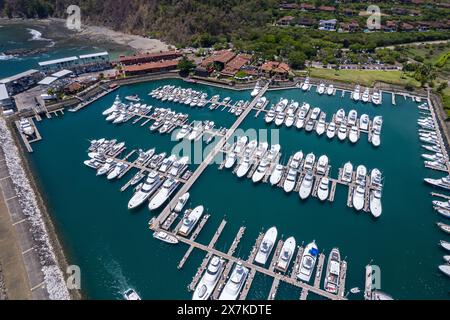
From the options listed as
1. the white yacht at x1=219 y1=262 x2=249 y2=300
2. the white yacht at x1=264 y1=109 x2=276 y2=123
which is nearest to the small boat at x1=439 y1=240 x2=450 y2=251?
the white yacht at x1=219 y1=262 x2=249 y2=300

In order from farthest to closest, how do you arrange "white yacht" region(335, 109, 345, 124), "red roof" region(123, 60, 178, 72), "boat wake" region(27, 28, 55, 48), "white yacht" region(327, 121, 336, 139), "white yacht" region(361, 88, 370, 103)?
"boat wake" region(27, 28, 55, 48) → "red roof" region(123, 60, 178, 72) → "white yacht" region(361, 88, 370, 103) → "white yacht" region(335, 109, 345, 124) → "white yacht" region(327, 121, 336, 139)

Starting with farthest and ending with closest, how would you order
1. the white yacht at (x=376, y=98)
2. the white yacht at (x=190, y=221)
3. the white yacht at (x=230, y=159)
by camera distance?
the white yacht at (x=376, y=98) → the white yacht at (x=230, y=159) → the white yacht at (x=190, y=221)

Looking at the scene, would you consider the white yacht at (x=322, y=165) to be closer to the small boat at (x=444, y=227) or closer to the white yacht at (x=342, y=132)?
the white yacht at (x=342, y=132)

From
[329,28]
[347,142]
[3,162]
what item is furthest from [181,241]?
[329,28]

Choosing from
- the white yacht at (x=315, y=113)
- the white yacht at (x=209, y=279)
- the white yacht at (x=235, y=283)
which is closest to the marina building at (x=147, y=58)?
the white yacht at (x=315, y=113)

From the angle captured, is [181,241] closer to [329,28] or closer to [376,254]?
[376,254]

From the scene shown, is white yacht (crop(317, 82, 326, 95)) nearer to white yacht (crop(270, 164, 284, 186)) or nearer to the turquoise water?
the turquoise water

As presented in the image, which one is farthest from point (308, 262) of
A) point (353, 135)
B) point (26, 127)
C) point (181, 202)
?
point (26, 127)
